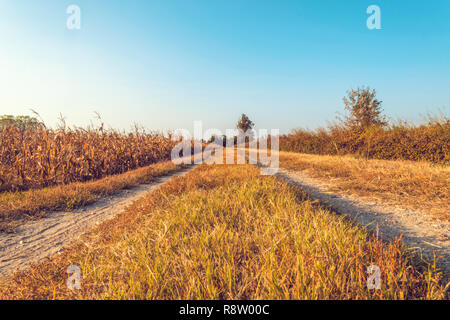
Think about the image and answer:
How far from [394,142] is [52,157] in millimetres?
15015

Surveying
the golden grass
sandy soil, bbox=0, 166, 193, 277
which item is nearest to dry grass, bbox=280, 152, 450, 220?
the golden grass

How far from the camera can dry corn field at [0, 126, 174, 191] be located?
6477mm

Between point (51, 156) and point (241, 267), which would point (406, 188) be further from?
point (51, 156)

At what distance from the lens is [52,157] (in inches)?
271

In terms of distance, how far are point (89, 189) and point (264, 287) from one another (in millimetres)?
5928

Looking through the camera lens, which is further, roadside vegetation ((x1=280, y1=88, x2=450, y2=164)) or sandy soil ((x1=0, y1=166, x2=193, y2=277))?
roadside vegetation ((x1=280, y1=88, x2=450, y2=164))

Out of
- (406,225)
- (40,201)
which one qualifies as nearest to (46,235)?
(40,201)

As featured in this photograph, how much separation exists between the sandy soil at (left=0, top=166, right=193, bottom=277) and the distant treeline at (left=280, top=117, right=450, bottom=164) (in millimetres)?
12222

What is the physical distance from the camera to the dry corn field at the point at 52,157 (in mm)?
6477

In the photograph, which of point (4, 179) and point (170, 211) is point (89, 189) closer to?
point (4, 179)

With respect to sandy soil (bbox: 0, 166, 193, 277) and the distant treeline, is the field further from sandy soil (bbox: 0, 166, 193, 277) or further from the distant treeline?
the distant treeline

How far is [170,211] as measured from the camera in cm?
306

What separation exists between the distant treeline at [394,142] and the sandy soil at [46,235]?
12222 mm
